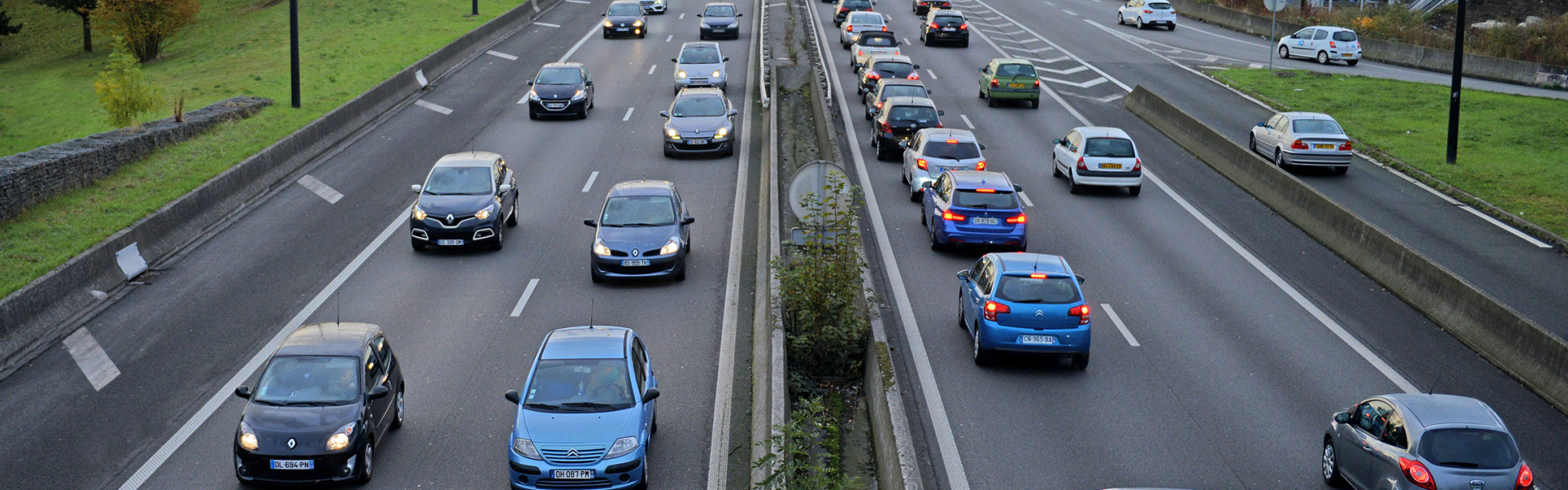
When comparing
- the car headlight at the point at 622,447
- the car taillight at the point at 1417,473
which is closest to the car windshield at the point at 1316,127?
the car taillight at the point at 1417,473

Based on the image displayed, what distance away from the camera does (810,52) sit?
42844mm

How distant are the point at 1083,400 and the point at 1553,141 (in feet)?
75.2

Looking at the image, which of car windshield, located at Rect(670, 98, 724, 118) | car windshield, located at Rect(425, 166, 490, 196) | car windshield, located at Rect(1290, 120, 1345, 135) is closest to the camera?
car windshield, located at Rect(425, 166, 490, 196)

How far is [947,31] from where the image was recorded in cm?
4978

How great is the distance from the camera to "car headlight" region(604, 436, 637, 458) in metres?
12.1

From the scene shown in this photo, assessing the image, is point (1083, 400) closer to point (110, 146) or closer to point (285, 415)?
point (285, 415)

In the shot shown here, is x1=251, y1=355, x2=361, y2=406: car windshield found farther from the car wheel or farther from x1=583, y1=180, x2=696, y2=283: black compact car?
the car wheel

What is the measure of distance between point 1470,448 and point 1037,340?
546 centimetres

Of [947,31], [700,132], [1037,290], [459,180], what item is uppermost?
[947,31]

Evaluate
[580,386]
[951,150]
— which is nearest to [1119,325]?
[951,150]

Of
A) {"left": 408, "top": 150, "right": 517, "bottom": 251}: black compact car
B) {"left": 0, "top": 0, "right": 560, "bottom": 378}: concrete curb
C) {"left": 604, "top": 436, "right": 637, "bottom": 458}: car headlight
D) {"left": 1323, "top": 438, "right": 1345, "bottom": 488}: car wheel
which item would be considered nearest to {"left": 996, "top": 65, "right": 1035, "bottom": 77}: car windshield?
{"left": 0, "top": 0, "right": 560, "bottom": 378}: concrete curb

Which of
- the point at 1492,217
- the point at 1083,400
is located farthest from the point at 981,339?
the point at 1492,217

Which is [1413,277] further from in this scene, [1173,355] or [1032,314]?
[1032,314]

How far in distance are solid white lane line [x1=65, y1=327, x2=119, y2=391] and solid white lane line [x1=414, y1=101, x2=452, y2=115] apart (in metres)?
17.9
